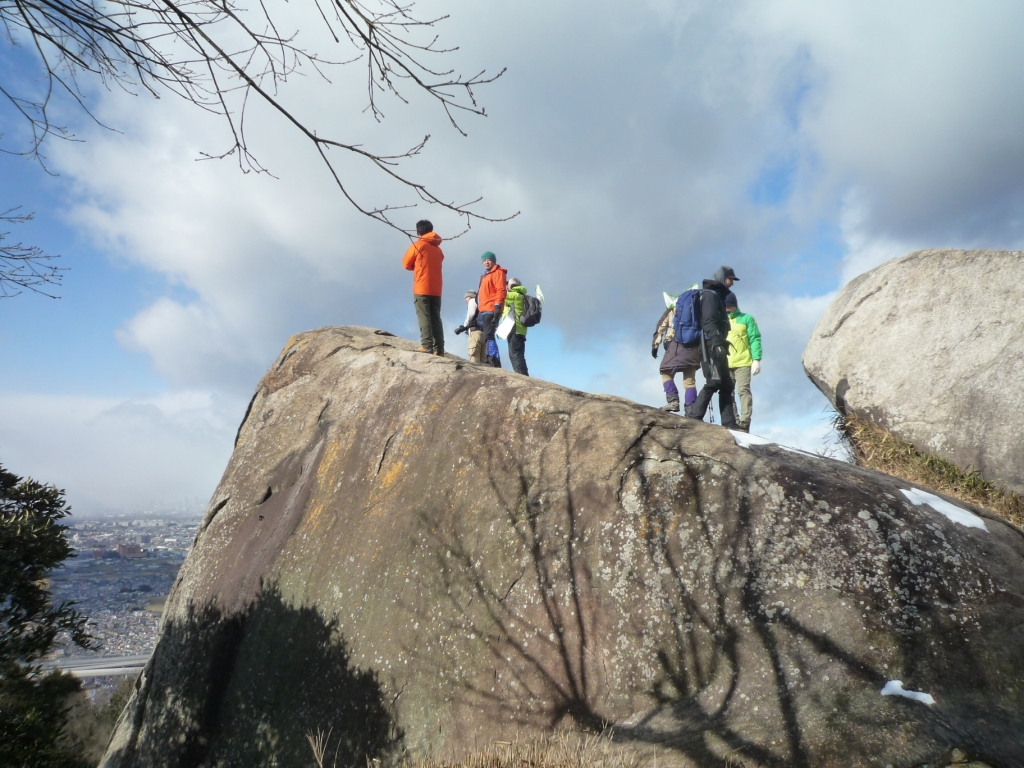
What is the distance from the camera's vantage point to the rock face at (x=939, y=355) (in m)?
7.90

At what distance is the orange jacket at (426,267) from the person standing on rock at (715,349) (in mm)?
3748

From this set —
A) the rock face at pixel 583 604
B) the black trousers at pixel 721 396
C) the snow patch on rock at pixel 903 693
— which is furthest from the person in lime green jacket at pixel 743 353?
the snow patch on rock at pixel 903 693

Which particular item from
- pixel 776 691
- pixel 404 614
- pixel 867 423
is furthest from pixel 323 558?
pixel 867 423

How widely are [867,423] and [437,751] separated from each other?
7879 millimetres

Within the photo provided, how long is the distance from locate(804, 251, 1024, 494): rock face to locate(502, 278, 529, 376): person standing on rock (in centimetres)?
482

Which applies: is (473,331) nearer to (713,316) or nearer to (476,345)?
(476,345)

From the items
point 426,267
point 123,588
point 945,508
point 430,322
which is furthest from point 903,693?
point 123,588

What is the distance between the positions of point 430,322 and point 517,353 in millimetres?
2669

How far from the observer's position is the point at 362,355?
779 centimetres

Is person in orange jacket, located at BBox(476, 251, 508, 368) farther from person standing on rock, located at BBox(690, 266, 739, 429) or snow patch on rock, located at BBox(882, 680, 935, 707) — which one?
snow patch on rock, located at BBox(882, 680, 935, 707)

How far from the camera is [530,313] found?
432 inches

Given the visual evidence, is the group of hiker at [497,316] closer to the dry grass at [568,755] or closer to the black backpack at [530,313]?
the black backpack at [530,313]

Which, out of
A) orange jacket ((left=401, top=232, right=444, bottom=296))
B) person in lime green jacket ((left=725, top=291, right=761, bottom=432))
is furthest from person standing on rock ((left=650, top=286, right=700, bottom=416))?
orange jacket ((left=401, top=232, right=444, bottom=296))

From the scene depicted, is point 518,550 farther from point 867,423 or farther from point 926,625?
point 867,423
